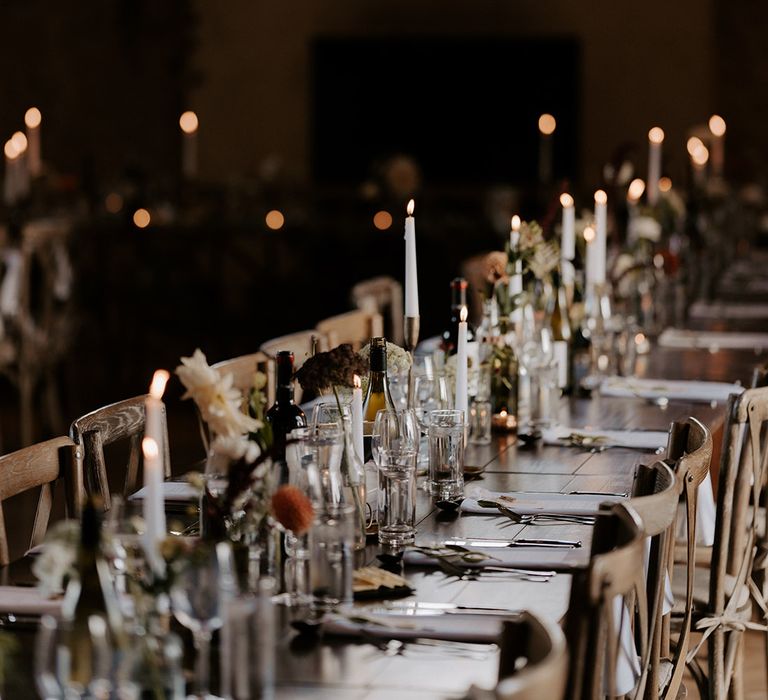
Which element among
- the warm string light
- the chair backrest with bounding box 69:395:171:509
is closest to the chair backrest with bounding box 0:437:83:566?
the chair backrest with bounding box 69:395:171:509

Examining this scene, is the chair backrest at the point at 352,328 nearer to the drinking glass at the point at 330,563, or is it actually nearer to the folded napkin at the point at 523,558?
the folded napkin at the point at 523,558

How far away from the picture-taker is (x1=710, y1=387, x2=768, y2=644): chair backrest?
260cm

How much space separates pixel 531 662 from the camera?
4.47 ft

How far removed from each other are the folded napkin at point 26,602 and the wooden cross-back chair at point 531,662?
672mm

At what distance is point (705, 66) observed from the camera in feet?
38.3

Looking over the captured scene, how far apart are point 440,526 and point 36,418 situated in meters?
5.22

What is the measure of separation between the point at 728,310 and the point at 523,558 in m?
3.84

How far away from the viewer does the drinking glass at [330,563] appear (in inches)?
69.1

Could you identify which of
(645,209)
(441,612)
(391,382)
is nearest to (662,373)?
(391,382)

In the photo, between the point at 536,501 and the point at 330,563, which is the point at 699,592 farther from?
the point at 330,563

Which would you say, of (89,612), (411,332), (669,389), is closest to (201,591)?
(89,612)

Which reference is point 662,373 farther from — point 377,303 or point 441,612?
point 441,612

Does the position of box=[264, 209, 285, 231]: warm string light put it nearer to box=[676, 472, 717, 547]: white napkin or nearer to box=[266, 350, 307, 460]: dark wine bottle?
box=[676, 472, 717, 547]: white napkin

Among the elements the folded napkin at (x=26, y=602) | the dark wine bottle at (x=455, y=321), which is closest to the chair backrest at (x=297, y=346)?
the dark wine bottle at (x=455, y=321)
